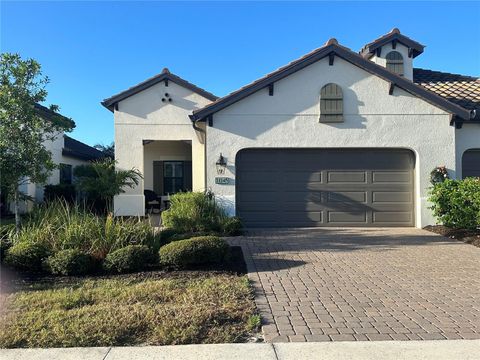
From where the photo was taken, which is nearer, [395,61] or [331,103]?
[331,103]

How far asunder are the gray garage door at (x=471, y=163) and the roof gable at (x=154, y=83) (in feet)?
30.6

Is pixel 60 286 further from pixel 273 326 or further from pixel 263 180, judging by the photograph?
pixel 263 180

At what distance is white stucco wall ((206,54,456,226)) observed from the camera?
13430mm

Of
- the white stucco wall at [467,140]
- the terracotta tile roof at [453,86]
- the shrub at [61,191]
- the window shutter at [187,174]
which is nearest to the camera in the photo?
→ the white stucco wall at [467,140]

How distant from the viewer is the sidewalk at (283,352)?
4246 millimetres

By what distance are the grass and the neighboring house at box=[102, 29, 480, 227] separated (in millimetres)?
6946

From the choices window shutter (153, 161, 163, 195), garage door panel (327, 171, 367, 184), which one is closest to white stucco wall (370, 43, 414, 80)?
garage door panel (327, 171, 367, 184)

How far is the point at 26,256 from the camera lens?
748cm

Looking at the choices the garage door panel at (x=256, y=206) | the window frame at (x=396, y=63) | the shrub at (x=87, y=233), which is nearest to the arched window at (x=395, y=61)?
the window frame at (x=396, y=63)

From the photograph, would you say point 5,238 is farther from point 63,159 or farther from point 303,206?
point 63,159

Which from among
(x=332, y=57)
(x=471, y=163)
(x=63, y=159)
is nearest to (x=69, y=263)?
(x=332, y=57)

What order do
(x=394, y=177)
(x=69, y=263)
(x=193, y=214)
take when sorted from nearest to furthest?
(x=69, y=263) → (x=193, y=214) → (x=394, y=177)

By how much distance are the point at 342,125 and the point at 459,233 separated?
442 cm

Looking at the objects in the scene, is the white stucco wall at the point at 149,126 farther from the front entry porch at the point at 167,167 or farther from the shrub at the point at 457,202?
the shrub at the point at 457,202
